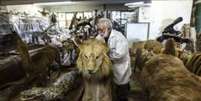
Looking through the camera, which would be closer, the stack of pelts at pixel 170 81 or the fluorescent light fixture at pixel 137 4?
the stack of pelts at pixel 170 81

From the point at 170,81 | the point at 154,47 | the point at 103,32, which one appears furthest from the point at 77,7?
the point at 170,81

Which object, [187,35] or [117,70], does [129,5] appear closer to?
[187,35]

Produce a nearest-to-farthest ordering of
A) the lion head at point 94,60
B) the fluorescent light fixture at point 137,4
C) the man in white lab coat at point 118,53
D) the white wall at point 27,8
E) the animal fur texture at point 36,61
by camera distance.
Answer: the lion head at point 94,60 → the man in white lab coat at point 118,53 → the animal fur texture at point 36,61 → the fluorescent light fixture at point 137,4 → the white wall at point 27,8

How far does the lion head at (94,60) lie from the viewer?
7.97 feet

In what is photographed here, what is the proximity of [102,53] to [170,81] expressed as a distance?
2.46ft

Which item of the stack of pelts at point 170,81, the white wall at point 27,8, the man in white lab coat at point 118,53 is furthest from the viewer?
the white wall at point 27,8

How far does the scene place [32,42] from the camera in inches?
253

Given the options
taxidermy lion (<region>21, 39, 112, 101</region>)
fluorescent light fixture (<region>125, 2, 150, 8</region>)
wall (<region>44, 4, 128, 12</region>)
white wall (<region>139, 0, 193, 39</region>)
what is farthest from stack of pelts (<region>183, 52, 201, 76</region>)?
wall (<region>44, 4, 128, 12</region>)

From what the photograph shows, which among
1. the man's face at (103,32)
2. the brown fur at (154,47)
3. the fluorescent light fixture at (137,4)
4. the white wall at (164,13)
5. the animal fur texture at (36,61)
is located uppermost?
the fluorescent light fixture at (137,4)

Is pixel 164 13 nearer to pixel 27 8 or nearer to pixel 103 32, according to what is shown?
pixel 103 32

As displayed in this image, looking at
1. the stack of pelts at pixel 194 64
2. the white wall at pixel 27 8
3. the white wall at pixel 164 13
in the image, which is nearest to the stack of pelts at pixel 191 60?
the stack of pelts at pixel 194 64

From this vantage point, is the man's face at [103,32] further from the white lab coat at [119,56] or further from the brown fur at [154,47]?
the brown fur at [154,47]

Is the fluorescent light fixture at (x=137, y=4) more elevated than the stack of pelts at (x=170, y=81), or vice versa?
the fluorescent light fixture at (x=137, y=4)

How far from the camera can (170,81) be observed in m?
2.38
